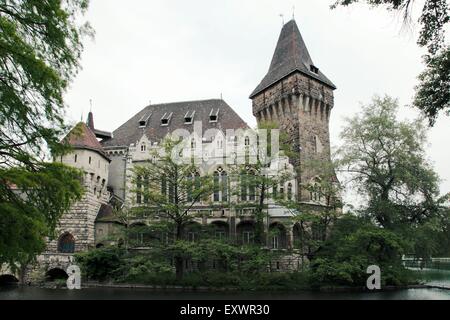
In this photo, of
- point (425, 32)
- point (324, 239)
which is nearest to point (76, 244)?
point (324, 239)

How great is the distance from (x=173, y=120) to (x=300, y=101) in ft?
36.2

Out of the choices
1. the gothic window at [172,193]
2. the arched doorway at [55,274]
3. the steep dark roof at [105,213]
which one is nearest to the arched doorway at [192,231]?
the gothic window at [172,193]

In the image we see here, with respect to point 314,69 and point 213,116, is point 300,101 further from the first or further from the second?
point 213,116

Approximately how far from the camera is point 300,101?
31797mm

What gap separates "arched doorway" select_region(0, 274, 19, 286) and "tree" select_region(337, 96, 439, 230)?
23.5 metres

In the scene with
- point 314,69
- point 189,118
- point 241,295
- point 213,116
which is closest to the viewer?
point 241,295

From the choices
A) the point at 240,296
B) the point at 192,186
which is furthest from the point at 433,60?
the point at 192,186

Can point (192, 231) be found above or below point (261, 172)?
below

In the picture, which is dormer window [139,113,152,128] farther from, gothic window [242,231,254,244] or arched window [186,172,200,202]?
gothic window [242,231,254,244]

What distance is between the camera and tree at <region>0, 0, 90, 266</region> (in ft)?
23.4

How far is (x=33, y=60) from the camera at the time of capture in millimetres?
7340

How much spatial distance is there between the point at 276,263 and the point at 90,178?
48.1 feet

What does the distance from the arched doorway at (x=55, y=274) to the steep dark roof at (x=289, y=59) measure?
20441mm
